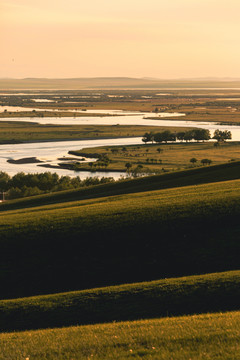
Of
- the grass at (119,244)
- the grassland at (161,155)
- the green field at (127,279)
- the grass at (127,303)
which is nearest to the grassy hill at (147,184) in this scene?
the green field at (127,279)

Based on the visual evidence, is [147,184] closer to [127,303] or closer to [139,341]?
[127,303]

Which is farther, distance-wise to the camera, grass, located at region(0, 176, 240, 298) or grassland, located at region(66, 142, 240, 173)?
grassland, located at region(66, 142, 240, 173)

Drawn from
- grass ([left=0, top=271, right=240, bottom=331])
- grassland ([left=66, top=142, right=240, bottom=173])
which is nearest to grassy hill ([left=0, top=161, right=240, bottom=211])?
grass ([left=0, top=271, right=240, bottom=331])

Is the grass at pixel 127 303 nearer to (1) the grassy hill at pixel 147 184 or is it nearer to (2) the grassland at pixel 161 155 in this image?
(1) the grassy hill at pixel 147 184

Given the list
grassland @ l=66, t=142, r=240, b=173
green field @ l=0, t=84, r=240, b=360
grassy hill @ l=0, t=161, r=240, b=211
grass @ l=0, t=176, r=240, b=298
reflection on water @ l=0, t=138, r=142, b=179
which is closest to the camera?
green field @ l=0, t=84, r=240, b=360

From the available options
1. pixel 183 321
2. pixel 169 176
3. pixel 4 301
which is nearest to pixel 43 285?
pixel 4 301

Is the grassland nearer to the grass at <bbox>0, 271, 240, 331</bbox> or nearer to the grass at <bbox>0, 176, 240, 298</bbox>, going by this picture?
the grass at <bbox>0, 176, 240, 298</bbox>
